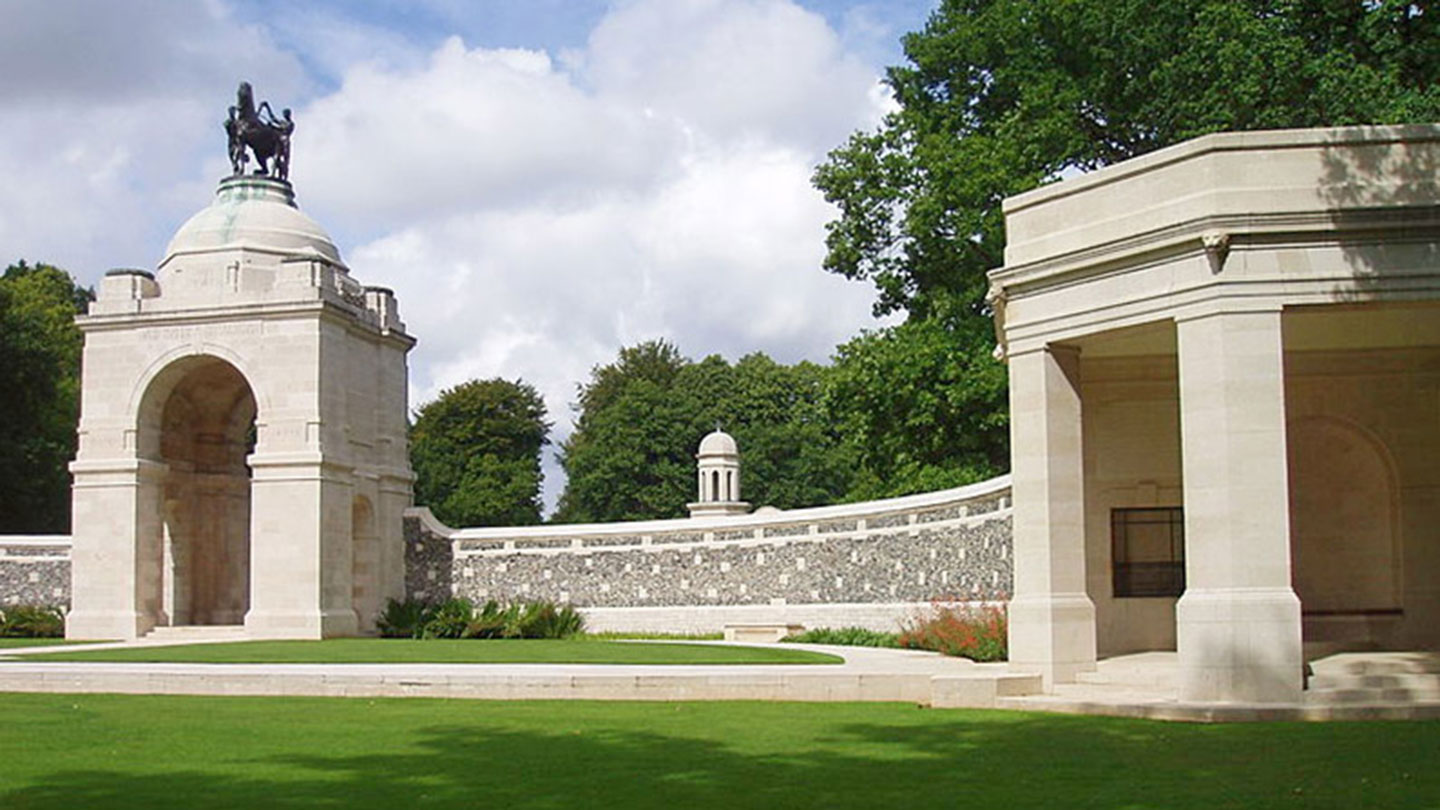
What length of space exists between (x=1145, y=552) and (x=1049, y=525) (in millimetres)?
3038

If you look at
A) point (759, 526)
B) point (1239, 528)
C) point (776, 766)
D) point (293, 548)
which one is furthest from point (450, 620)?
point (776, 766)

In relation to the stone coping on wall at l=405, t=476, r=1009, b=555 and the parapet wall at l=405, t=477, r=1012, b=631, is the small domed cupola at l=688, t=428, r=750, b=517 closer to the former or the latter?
the stone coping on wall at l=405, t=476, r=1009, b=555

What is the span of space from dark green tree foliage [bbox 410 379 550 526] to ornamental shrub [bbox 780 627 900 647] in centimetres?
3712

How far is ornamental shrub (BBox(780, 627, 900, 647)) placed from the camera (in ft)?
99.1

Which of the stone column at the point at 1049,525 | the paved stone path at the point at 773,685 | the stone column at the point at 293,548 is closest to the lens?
the paved stone path at the point at 773,685

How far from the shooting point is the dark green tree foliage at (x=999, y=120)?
29.7 metres

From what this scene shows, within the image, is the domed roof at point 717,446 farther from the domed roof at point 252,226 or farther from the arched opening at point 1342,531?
the arched opening at point 1342,531

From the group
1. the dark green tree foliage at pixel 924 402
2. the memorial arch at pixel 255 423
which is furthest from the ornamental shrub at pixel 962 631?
the memorial arch at pixel 255 423

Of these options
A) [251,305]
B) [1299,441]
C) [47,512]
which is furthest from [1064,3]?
[47,512]

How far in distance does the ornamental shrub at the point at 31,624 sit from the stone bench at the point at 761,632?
15.4 meters

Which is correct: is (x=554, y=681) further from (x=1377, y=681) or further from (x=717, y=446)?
(x=717, y=446)

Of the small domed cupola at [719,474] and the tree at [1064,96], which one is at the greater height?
the tree at [1064,96]

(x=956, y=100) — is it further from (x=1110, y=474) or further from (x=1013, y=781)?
(x=1013, y=781)

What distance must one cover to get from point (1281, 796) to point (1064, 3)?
26005mm
